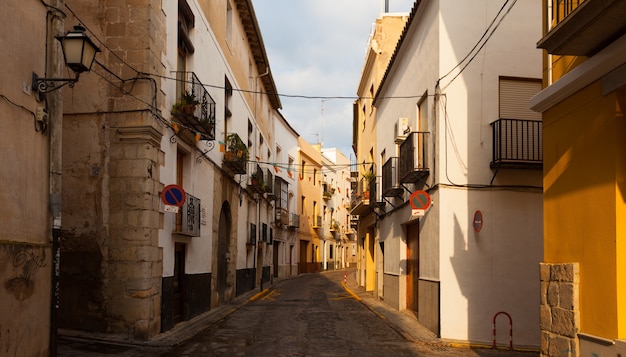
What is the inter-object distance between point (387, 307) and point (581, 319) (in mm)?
11331

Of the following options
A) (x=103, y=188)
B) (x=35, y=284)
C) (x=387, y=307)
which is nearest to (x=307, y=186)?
(x=387, y=307)

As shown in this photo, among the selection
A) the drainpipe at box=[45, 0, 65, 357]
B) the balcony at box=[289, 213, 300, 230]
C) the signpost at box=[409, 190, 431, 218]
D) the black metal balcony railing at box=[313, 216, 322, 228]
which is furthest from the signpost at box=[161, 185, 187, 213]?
the black metal balcony railing at box=[313, 216, 322, 228]

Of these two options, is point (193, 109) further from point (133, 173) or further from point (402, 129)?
point (402, 129)

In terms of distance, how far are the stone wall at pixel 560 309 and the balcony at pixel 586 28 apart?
7.04 ft

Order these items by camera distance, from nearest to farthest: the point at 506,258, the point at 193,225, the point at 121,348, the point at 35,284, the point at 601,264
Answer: the point at 601,264, the point at 35,284, the point at 121,348, the point at 506,258, the point at 193,225

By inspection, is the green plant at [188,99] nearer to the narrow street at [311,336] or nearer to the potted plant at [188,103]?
the potted plant at [188,103]

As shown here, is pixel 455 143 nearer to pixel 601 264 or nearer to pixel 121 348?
pixel 601 264

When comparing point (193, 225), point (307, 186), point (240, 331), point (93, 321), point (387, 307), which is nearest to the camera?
point (93, 321)

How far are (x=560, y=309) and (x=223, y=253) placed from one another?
1324cm

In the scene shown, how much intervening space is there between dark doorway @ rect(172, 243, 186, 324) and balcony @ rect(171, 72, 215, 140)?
264 cm

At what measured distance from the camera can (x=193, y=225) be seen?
509 inches

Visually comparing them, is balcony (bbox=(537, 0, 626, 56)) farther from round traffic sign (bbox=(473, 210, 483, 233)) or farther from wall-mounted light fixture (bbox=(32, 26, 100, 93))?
round traffic sign (bbox=(473, 210, 483, 233))

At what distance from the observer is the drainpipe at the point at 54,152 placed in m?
7.39

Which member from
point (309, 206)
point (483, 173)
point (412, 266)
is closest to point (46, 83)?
point (483, 173)
